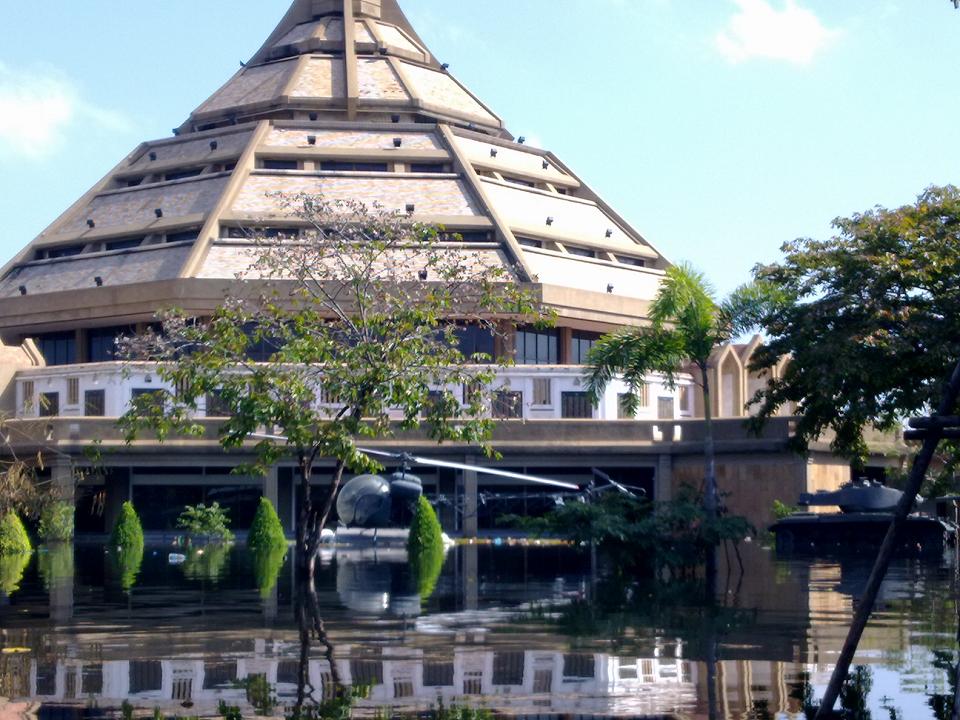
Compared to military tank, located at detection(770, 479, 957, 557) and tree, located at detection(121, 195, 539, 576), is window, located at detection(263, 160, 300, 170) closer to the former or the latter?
military tank, located at detection(770, 479, 957, 557)

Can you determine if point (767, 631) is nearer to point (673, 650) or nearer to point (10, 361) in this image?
point (673, 650)

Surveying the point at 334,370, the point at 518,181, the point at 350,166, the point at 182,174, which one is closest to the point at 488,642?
the point at 334,370

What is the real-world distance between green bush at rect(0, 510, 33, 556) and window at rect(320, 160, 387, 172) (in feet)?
105

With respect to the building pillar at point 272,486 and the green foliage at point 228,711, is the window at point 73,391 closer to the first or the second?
the building pillar at point 272,486

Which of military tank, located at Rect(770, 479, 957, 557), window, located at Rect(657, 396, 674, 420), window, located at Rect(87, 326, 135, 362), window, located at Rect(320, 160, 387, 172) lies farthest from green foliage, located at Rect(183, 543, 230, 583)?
window, located at Rect(320, 160, 387, 172)

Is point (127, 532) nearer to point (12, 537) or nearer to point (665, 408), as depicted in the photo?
point (12, 537)

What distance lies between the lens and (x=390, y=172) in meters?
69.2

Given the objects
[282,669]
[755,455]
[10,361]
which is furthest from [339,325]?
[10,361]

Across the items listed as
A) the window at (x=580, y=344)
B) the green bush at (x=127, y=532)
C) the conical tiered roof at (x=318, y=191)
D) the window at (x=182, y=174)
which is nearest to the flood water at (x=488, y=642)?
the green bush at (x=127, y=532)

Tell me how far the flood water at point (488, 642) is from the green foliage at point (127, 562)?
316mm

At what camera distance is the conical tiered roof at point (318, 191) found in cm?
6256

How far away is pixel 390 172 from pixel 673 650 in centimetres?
5513

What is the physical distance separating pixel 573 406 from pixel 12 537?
24072 millimetres

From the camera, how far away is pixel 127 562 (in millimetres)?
36281
